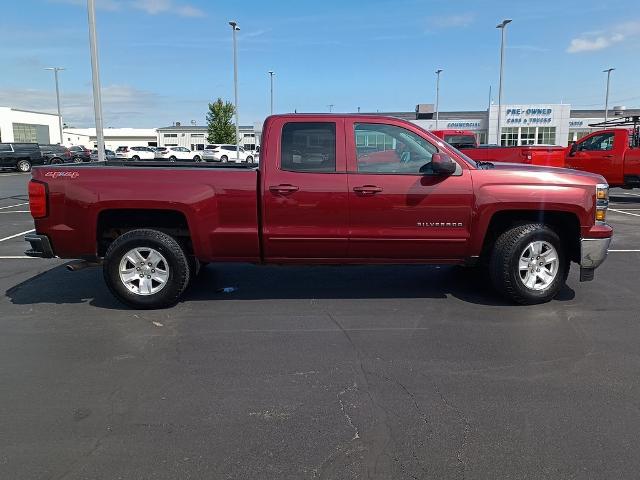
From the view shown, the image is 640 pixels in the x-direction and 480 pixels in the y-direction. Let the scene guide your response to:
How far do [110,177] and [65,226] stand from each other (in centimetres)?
70

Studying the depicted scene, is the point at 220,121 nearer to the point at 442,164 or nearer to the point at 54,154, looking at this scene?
the point at 54,154

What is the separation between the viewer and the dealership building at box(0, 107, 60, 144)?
232 ft

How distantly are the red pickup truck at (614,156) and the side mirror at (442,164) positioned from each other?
1202cm

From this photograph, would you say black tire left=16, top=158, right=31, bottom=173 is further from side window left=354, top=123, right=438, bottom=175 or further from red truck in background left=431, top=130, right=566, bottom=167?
side window left=354, top=123, right=438, bottom=175

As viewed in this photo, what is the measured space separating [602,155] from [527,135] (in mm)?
43983

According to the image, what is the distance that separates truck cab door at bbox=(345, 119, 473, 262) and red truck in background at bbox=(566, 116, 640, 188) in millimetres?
11878

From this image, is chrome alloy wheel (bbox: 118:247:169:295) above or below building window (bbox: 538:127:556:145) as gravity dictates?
below

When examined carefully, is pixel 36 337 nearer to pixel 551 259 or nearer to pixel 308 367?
pixel 308 367

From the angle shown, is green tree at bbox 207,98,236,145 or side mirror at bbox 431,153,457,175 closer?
side mirror at bbox 431,153,457,175

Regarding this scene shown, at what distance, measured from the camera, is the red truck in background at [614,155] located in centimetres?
1493

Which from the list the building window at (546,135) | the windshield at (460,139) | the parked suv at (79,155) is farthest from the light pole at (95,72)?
the building window at (546,135)

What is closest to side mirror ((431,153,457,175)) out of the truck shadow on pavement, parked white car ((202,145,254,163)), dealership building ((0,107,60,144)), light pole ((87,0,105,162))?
the truck shadow on pavement

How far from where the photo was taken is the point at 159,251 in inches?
213

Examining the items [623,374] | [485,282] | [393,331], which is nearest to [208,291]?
[393,331]
